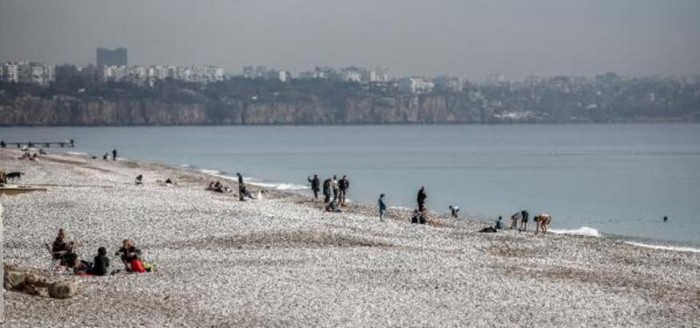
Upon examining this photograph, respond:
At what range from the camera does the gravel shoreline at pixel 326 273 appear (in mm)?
18766

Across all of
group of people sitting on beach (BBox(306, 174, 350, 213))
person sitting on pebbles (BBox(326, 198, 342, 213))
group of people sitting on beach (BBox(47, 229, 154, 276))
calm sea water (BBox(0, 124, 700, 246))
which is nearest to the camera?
group of people sitting on beach (BBox(47, 229, 154, 276))

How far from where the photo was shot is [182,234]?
2986 cm

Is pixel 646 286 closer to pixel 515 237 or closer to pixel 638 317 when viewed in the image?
pixel 638 317

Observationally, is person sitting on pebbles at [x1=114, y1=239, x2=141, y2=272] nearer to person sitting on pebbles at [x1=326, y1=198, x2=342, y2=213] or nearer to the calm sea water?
person sitting on pebbles at [x1=326, y1=198, x2=342, y2=213]

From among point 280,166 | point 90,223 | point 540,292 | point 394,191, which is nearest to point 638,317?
point 540,292

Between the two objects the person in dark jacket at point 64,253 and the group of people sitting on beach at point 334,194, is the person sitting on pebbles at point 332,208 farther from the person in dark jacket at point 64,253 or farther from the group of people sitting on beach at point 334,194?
the person in dark jacket at point 64,253

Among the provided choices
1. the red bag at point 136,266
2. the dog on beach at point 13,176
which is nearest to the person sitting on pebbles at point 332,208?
the dog on beach at point 13,176

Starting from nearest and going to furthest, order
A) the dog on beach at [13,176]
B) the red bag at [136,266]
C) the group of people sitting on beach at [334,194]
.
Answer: the red bag at [136,266] < the group of people sitting on beach at [334,194] < the dog on beach at [13,176]

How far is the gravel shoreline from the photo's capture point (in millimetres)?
18766

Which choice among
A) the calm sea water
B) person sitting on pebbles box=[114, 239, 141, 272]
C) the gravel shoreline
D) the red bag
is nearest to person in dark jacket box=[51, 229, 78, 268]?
the gravel shoreline

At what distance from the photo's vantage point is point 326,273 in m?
23.4

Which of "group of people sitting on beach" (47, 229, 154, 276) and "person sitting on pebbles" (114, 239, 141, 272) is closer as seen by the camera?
"group of people sitting on beach" (47, 229, 154, 276)

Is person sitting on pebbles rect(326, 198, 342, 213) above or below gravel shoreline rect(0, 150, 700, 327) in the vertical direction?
below

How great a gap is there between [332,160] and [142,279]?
102m
